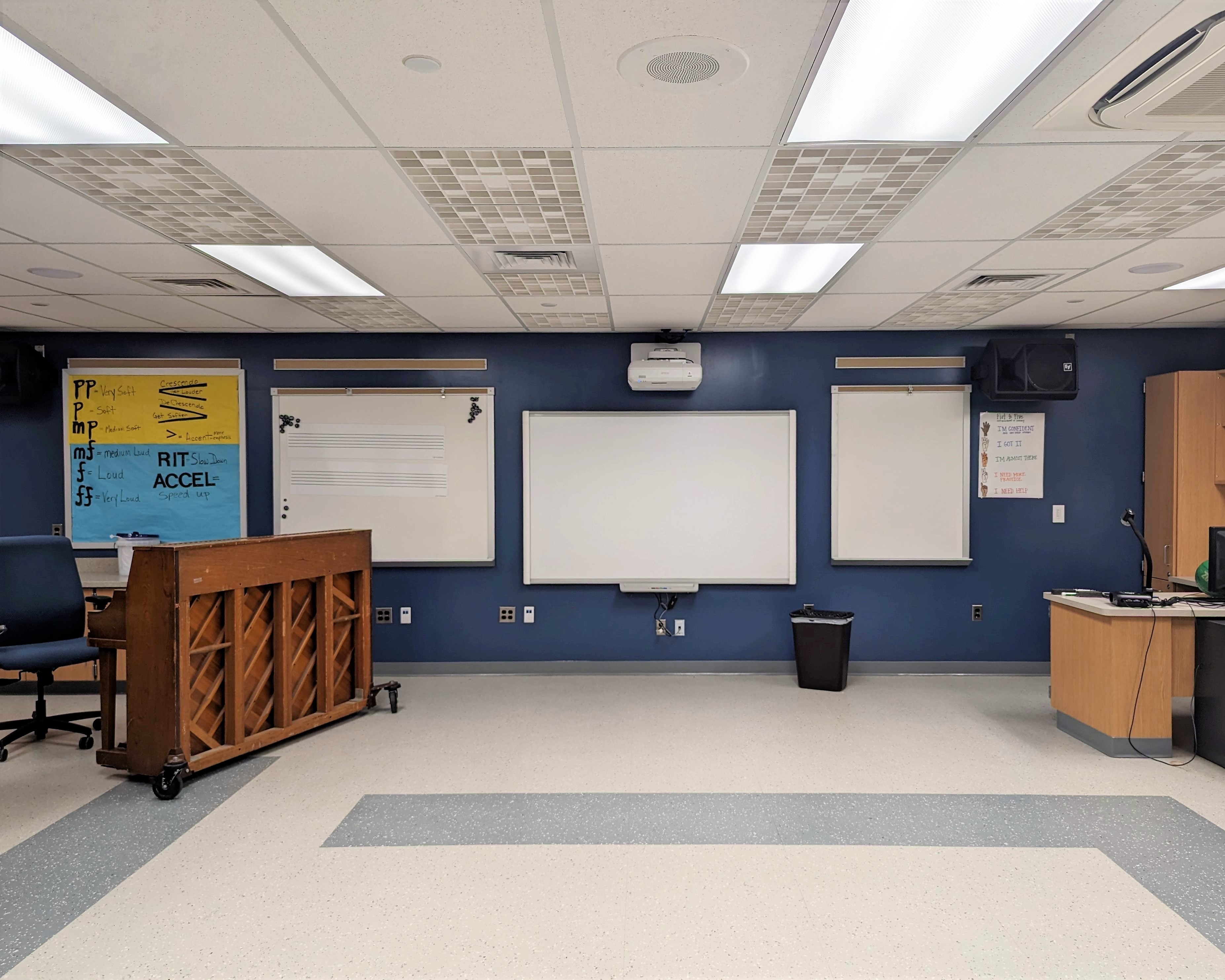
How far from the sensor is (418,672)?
530cm

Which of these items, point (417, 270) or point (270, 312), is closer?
point (417, 270)

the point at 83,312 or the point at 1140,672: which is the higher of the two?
the point at 83,312

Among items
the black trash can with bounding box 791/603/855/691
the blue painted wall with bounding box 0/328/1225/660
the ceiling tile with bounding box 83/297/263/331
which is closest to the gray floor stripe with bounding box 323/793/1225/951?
the black trash can with bounding box 791/603/855/691

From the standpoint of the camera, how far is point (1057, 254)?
3.48m

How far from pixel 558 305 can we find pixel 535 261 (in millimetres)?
849

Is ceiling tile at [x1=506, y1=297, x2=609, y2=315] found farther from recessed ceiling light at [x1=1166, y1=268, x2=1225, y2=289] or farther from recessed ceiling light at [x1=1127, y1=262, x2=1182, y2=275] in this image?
recessed ceiling light at [x1=1166, y1=268, x2=1225, y2=289]

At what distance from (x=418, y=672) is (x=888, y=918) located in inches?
154

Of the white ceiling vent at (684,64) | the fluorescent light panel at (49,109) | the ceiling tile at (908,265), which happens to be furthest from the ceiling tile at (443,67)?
the ceiling tile at (908,265)

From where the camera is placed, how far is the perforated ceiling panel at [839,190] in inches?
94.5

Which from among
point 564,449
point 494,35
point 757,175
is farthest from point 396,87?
point 564,449

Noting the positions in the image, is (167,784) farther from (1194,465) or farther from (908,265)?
(1194,465)

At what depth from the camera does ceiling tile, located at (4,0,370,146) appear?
1713 mm

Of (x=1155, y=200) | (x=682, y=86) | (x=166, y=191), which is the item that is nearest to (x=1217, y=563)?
(x=1155, y=200)

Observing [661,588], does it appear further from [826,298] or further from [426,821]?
[426,821]
